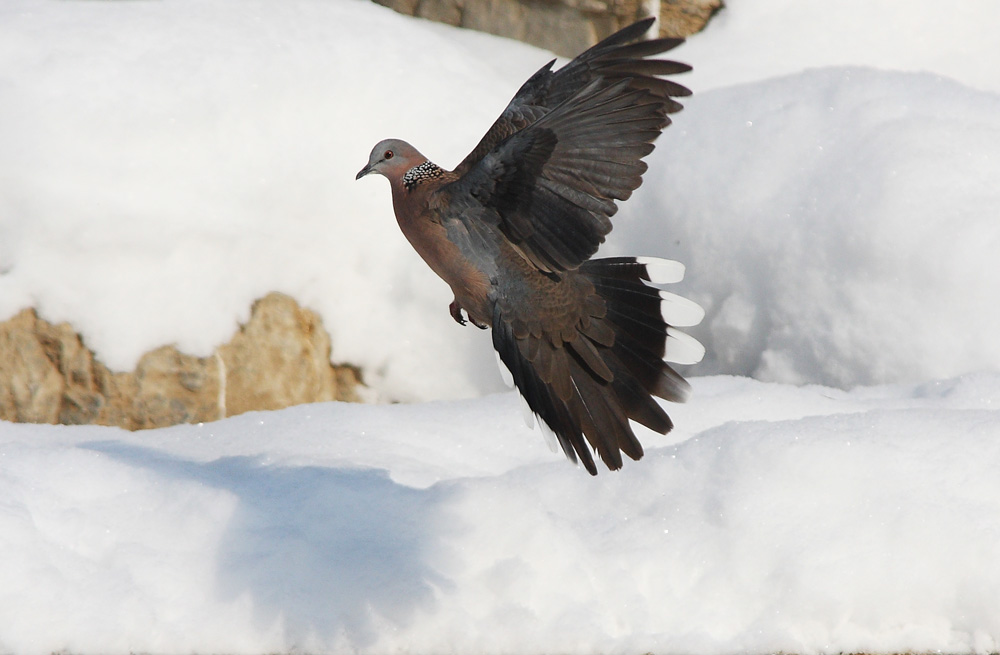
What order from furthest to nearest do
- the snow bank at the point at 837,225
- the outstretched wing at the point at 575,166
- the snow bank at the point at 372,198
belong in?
the snow bank at the point at 372,198 → the snow bank at the point at 837,225 → the outstretched wing at the point at 575,166

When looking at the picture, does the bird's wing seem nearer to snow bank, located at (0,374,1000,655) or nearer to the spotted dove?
the spotted dove

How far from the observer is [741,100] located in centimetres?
427

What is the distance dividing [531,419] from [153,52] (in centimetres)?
283

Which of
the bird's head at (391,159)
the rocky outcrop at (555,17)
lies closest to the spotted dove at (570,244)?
the bird's head at (391,159)

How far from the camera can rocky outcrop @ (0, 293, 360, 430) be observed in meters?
3.80

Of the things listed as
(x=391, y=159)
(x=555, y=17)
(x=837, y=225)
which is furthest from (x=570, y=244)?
(x=555, y=17)

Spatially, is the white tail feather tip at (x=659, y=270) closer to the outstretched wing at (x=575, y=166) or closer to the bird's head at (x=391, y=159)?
the outstretched wing at (x=575, y=166)

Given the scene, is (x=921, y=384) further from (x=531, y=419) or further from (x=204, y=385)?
(x=204, y=385)

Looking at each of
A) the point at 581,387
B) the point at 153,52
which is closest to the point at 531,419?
the point at 581,387

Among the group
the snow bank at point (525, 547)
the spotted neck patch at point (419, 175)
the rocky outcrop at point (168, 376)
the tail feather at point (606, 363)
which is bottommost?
the rocky outcrop at point (168, 376)

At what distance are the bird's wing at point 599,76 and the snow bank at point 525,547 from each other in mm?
918

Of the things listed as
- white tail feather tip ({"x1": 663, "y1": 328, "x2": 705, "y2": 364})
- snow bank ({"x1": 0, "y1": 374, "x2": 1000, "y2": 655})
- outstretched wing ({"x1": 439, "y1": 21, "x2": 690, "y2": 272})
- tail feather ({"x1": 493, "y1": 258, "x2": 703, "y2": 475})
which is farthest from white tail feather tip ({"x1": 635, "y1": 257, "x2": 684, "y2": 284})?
snow bank ({"x1": 0, "y1": 374, "x2": 1000, "y2": 655})

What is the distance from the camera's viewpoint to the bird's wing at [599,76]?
2000mm

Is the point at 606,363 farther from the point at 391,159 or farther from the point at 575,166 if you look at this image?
the point at 391,159
